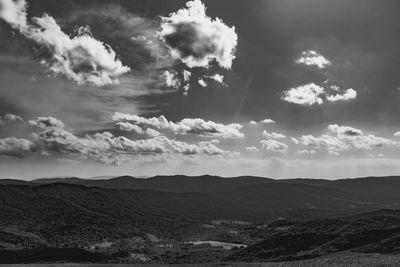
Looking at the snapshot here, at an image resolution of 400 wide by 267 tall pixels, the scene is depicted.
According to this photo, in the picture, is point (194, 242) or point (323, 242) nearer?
point (323, 242)

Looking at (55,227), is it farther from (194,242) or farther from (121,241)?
(194,242)

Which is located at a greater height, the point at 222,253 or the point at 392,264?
the point at 392,264

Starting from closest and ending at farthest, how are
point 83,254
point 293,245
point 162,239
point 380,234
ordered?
point 380,234, point 293,245, point 83,254, point 162,239

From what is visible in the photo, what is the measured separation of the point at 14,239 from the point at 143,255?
183ft

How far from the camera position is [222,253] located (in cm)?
13912

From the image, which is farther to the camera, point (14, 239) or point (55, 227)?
point (55, 227)

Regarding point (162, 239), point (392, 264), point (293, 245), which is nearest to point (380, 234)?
point (293, 245)

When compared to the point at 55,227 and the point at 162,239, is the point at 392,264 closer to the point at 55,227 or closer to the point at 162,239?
the point at 162,239

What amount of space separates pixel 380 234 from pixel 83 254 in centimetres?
8963

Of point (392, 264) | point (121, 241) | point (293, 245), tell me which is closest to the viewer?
point (392, 264)

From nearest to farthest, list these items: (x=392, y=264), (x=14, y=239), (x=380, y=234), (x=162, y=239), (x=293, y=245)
Result: 1. (x=392, y=264)
2. (x=380, y=234)
3. (x=293, y=245)
4. (x=14, y=239)
5. (x=162, y=239)

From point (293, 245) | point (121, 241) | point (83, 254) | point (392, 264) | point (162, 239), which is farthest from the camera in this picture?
point (162, 239)

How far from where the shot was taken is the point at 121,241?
175000mm

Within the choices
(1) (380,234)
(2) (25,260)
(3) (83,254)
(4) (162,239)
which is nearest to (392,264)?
(1) (380,234)
